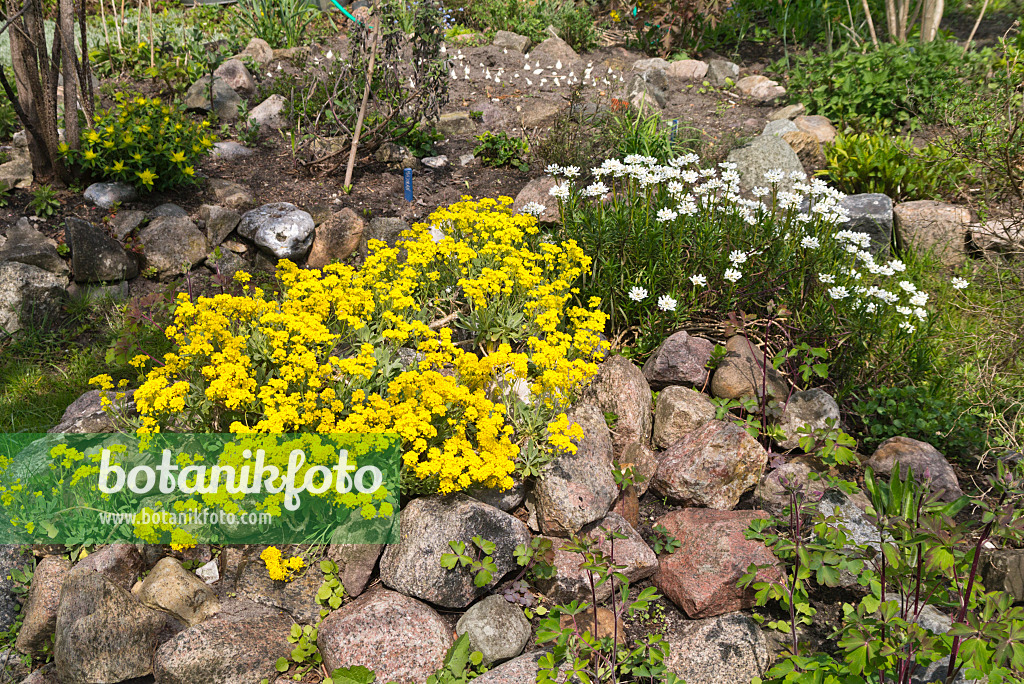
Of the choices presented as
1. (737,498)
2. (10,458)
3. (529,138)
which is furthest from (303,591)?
(529,138)

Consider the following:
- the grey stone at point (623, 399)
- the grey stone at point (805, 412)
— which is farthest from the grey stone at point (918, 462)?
the grey stone at point (623, 399)

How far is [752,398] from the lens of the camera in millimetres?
4020

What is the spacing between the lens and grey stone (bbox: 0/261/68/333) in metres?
4.78

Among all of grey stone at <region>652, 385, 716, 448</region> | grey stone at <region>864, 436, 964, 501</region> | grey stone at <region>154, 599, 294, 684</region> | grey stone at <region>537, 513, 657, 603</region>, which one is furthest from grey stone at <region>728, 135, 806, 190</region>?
grey stone at <region>154, 599, 294, 684</region>

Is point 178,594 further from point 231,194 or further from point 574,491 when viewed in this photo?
point 231,194

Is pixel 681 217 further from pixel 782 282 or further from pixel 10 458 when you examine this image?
pixel 10 458

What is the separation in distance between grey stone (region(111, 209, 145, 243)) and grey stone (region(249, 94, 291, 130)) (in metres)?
1.89

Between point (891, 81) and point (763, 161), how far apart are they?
7.89 ft

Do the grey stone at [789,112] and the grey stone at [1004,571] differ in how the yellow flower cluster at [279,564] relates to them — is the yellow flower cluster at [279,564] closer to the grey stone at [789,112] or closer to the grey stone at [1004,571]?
the grey stone at [1004,571]

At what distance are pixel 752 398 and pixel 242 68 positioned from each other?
6779 mm

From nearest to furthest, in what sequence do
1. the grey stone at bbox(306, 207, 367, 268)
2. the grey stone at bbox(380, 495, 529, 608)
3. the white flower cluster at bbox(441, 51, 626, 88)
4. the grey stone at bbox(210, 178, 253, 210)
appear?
1. the grey stone at bbox(380, 495, 529, 608)
2. the grey stone at bbox(306, 207, 367, 268)
3. the grey stone at bbox(210, 178, 253, 210)
4. the white flower cluster at bbox(441, 51, 626, 88)

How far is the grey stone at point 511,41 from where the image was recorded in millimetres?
9453

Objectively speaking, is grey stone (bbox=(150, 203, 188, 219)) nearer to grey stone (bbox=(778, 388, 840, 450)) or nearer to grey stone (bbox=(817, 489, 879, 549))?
grey stone (bbox=(778, 388, 840, 450))

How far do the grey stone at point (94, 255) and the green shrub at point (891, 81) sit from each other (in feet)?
Answer: 23.6
